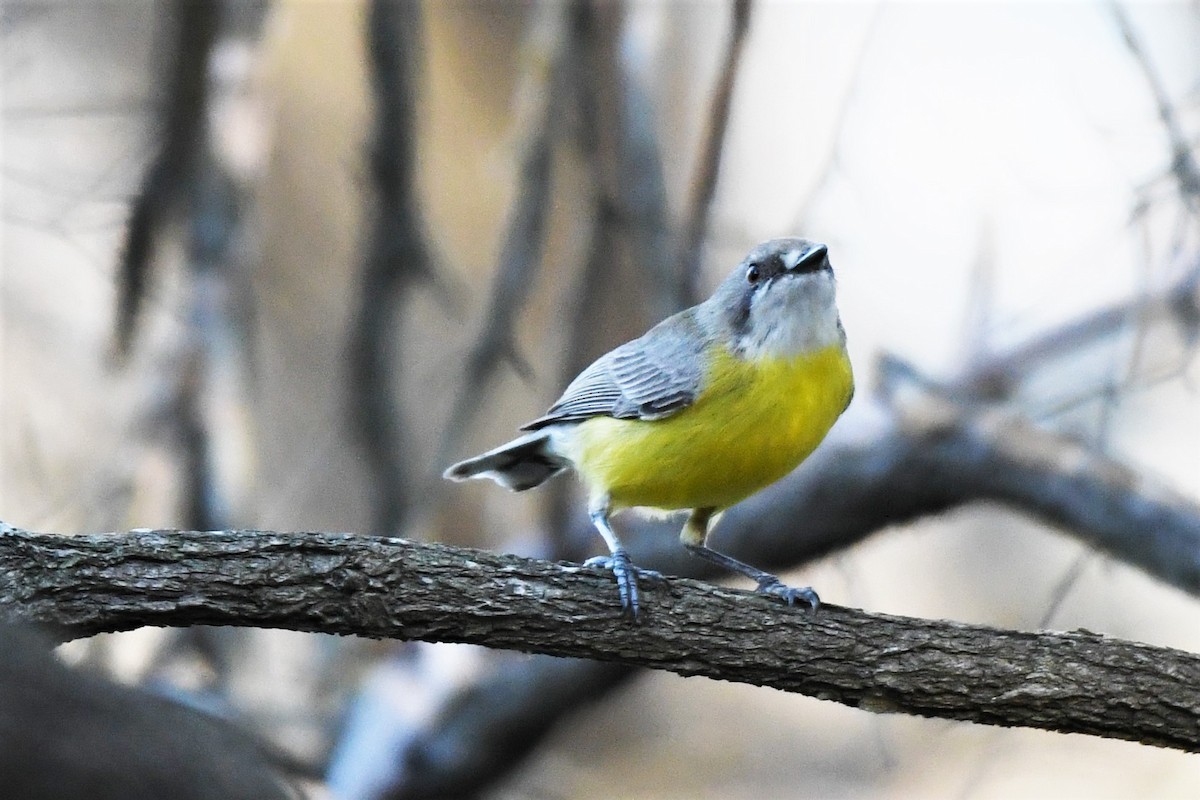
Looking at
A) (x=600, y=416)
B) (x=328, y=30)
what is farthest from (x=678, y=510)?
(x=328, y=30)

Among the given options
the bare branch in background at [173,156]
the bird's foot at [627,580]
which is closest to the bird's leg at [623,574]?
the bird's foot at [627,580]

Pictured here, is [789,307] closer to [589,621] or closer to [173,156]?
[589,621]

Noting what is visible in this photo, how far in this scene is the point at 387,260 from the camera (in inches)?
275

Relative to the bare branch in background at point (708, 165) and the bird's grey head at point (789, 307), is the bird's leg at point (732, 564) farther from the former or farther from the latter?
the bare branch in background at point (708, 165)

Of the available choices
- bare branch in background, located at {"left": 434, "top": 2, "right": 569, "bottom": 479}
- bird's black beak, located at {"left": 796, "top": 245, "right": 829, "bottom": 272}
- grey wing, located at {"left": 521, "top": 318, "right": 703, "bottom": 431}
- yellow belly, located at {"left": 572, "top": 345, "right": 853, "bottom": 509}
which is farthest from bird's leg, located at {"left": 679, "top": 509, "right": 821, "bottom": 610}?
bare branch in background, located at {"left": 434, "top": 2, "right": 569, "bottom": 479}

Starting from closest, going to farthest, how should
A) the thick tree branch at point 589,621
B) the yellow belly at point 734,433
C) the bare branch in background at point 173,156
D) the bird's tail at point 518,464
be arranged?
1. the thick tree branch at point 589,621
2. the yellow belly at point 734,433
3. the bird's tail at point 518,464
4. the bare branch in background at point 173,156

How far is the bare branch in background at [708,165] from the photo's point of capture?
18.3 feet

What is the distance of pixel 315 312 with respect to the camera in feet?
34.9

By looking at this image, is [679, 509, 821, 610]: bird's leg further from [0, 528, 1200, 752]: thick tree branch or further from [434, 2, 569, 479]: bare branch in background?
[434, 2, 569, 479]: bare branch in background

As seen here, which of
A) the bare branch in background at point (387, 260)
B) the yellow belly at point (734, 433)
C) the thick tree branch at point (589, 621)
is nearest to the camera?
the thick tree branch at point (589, 621)

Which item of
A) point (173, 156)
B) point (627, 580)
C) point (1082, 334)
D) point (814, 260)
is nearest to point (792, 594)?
point (627, 580)

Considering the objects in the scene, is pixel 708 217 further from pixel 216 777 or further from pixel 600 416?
pixel 216 777

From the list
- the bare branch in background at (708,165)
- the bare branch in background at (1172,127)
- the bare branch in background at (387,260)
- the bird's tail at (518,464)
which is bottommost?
the bird's tail at (518,464)

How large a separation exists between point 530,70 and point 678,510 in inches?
144
